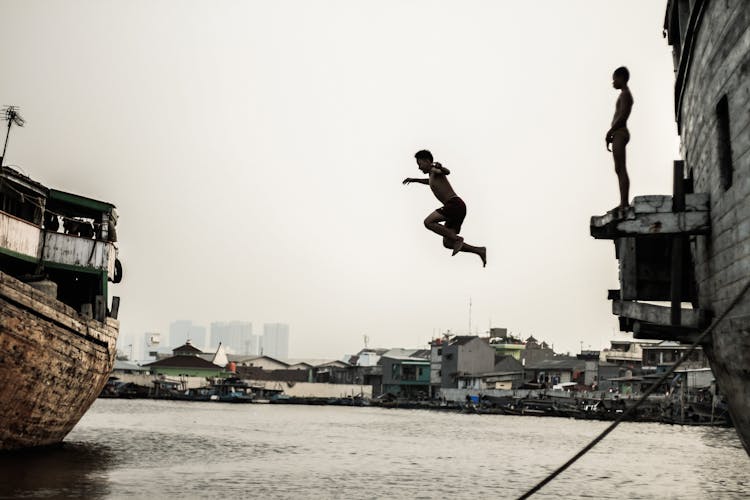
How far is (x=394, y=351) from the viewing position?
4419 inches

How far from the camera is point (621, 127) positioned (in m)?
9.07

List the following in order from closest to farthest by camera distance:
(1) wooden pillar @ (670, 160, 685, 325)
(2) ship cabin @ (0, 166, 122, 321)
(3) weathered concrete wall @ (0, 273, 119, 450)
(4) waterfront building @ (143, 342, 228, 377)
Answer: (1) wooden pillar @ (670, 160, 685, 325), (3) weathered concrete wall @ (0, 273, 119, 450), (2) ship cabin @ (0, 166, 122, 321), (4) waterfront building @ (143, 342, 228, 377)

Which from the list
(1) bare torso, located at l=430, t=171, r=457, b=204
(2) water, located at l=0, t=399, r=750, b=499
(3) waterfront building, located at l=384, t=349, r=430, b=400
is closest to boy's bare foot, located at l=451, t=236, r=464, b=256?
(1) bare torso, located at l=430, t=171, r=457, b=204

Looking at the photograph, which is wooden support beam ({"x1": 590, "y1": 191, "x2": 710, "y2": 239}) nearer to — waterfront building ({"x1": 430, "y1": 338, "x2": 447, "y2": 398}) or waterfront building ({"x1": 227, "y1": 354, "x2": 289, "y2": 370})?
waterfront building ({"x1": 430, "y1": 338, "x2": 447, "y2": 398})

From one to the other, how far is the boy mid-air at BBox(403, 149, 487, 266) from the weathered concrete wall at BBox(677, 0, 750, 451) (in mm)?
2626

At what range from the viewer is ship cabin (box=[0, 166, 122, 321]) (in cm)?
1958

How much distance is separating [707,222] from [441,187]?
10.4 feet

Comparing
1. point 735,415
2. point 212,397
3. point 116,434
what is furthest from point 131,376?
point 735,415

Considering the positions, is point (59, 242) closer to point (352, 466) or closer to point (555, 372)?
point (352, 466)

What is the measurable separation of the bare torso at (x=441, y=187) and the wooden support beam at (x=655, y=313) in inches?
125

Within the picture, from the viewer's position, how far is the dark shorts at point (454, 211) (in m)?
8.04

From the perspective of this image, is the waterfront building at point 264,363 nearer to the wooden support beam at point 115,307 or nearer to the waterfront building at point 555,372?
the waterfront building at point 555,372

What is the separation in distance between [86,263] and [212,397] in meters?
71.9

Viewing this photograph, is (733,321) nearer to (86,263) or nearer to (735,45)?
(735,45)
